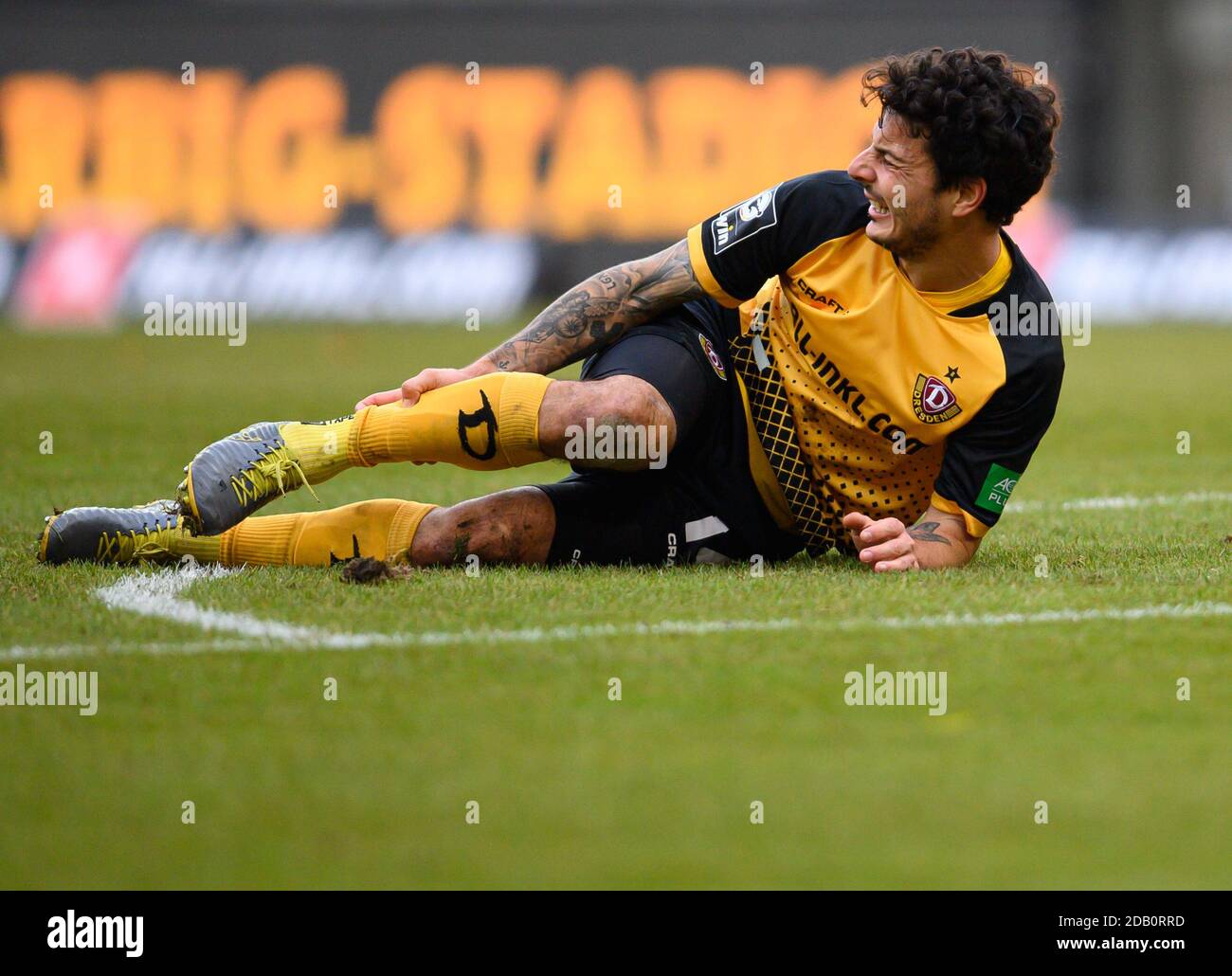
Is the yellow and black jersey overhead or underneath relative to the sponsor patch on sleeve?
overhead

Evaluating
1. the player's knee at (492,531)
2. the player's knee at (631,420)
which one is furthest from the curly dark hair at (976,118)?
the player's knee at (492,531)

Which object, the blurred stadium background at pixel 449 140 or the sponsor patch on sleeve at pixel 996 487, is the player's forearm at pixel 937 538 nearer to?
the sponsor patch on sleeve at pixel 996 487

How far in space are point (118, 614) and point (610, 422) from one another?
4.91 ft

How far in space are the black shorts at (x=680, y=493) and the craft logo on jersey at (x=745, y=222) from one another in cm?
30

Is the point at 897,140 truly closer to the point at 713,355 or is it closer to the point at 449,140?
the point at 713,355

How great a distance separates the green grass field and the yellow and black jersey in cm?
30

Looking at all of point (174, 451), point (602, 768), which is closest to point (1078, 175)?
point (174, 451)

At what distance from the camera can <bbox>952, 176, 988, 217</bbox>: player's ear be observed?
→ 526 centimetres

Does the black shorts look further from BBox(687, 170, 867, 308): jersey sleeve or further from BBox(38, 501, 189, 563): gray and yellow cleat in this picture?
BBox(38, 501, 189, 563): gray and yellow cleat

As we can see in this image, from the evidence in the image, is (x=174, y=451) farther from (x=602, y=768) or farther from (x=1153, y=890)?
(x=1153, y=890)

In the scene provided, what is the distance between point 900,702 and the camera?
4.20 metres

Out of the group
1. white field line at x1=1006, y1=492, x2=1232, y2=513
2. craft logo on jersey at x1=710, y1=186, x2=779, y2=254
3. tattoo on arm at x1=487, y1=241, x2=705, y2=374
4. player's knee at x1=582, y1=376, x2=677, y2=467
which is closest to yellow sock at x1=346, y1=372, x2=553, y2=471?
player's knee at x1=582, y1=376, x2=677, y2=467

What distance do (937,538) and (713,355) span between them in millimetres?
920

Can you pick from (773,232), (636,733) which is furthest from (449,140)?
(636,733)
